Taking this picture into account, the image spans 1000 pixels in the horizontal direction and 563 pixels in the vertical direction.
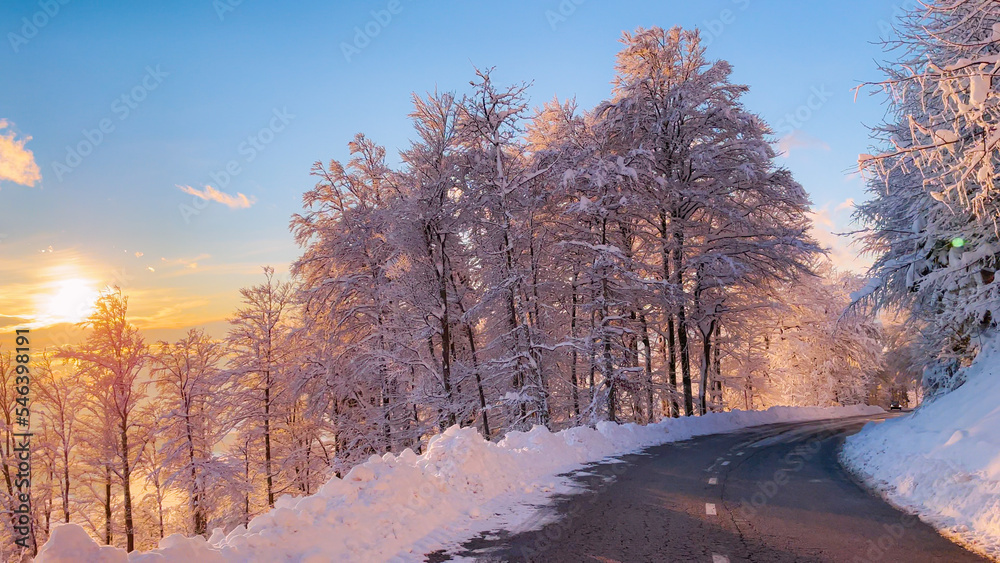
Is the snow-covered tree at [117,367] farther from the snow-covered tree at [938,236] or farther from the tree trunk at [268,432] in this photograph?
the snow-covered tree at [938,236]

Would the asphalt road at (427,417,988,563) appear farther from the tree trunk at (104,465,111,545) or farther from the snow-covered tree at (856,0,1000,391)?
the tree trunk at (104,465,111,545)

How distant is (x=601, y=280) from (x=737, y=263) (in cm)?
492

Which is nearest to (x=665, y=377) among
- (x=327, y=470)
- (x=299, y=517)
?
(x=327, y=470)

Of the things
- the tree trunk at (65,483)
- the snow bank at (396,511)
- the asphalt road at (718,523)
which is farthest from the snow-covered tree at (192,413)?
the asphalt road at (718,523)

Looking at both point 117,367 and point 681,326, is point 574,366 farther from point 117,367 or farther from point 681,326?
point 117,367

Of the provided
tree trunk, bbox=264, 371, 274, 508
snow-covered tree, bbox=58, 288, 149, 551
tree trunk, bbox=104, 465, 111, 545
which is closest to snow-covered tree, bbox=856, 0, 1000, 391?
tree trunk, bbox=264, 371, 274, 508

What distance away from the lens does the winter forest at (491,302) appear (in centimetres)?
1875

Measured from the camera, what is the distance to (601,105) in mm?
21828

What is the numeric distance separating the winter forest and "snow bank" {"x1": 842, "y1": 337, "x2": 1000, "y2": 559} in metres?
2.69

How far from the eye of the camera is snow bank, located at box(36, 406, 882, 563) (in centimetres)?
478

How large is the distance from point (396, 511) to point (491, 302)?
500 inches

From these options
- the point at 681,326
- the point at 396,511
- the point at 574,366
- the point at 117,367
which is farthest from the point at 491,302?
the point at 117,367

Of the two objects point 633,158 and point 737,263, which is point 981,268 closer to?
point 737,263

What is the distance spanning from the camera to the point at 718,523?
6.73 meters
